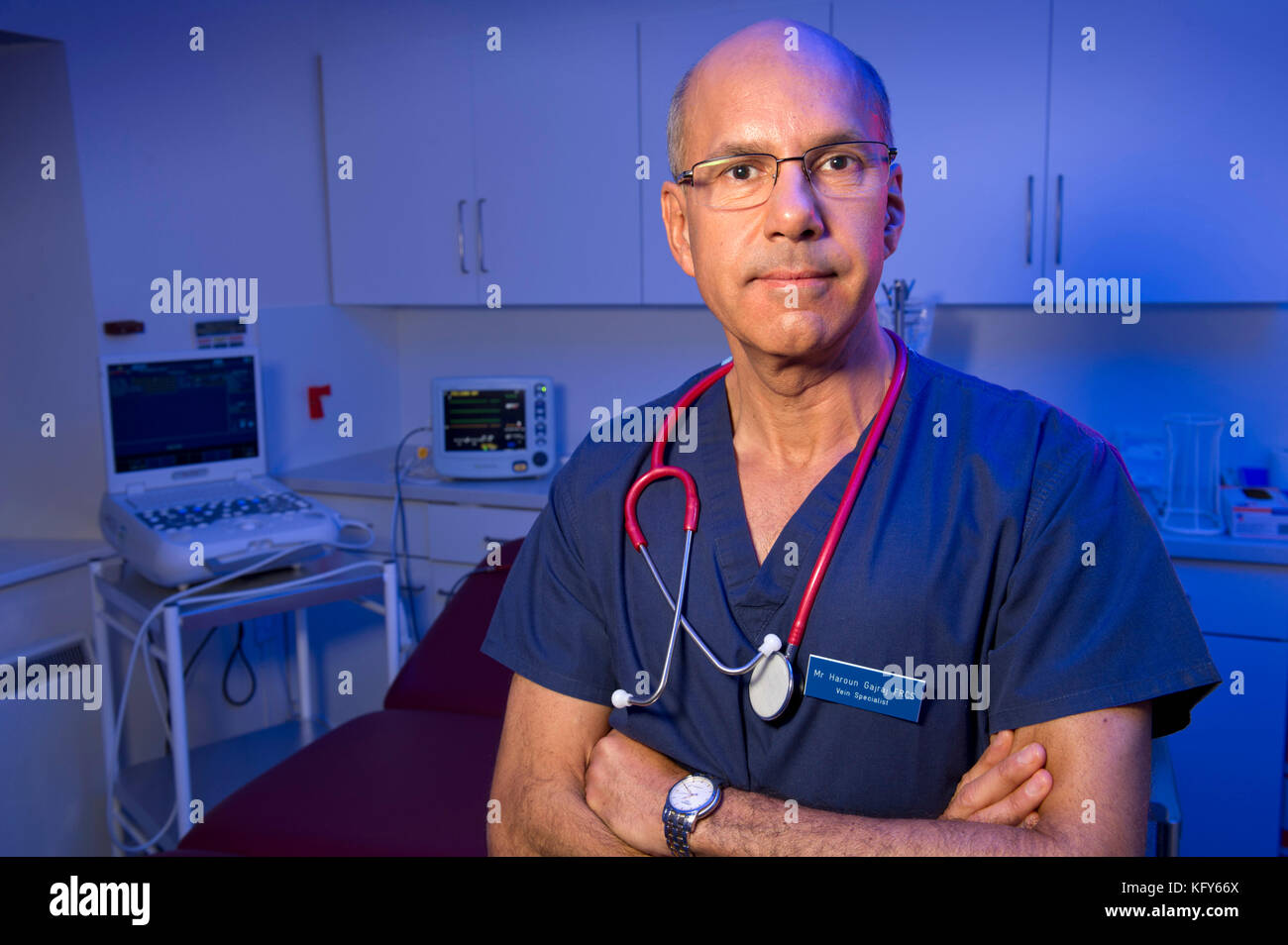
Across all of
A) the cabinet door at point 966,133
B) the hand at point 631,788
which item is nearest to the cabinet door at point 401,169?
the cabinet door at point 966,133

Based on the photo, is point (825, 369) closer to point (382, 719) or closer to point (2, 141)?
point (382, 719)

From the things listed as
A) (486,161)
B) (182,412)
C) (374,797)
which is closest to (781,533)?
(374,797)

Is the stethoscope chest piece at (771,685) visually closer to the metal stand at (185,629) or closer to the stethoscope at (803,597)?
the stethoscope at (803,597)

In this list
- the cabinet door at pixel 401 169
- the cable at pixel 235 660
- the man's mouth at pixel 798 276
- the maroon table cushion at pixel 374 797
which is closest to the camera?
the man's mouth at pixel 798 276

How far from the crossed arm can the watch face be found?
0.7 inches

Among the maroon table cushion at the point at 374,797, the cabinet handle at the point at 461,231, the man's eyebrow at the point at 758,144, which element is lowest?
the maroon table cushion at the point at 374,797

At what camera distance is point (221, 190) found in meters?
3.03

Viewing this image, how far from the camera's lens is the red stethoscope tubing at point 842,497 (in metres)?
1.12

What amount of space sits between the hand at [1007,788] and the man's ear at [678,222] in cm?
60

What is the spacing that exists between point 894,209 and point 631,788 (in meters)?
0.68

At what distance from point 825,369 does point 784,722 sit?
1.21ft

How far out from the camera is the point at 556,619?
1.27 m
